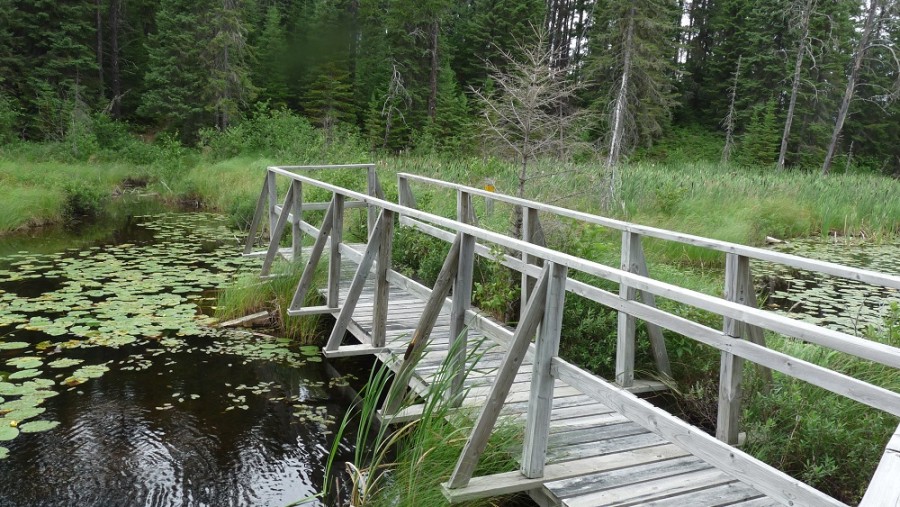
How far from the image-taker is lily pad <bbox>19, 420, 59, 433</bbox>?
4719 mm

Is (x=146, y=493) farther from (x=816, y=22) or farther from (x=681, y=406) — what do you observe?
(x=816, y=22)

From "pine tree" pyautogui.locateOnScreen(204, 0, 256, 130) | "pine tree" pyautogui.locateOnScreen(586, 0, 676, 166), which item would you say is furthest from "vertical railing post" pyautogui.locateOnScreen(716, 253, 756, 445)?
"pine tree" pyautogui.locateOnScreen(204, 0, 256, 130)

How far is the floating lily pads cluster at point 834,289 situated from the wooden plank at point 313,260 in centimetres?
446

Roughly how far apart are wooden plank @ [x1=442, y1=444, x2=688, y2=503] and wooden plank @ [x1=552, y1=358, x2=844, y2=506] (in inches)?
22.7

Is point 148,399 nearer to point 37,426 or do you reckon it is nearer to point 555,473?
point 37,426

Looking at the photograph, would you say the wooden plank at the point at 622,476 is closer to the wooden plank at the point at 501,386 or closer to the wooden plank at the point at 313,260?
the wooden plank at the point at 501,386

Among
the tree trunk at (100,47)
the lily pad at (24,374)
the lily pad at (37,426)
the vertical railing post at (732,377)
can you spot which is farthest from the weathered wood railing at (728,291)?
the tree trunk at (100,47)

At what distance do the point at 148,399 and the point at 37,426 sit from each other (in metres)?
0.81

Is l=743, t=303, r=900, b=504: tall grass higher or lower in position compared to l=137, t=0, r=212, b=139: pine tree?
lower

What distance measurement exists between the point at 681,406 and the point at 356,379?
286cm

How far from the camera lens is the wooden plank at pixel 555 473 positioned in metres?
3.09

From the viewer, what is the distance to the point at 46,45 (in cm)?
2555

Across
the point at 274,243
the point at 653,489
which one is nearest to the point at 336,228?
the point at 274,243

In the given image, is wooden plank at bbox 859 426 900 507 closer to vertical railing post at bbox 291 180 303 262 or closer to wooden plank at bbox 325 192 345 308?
wooden plank at bbox 325 192 345 308
